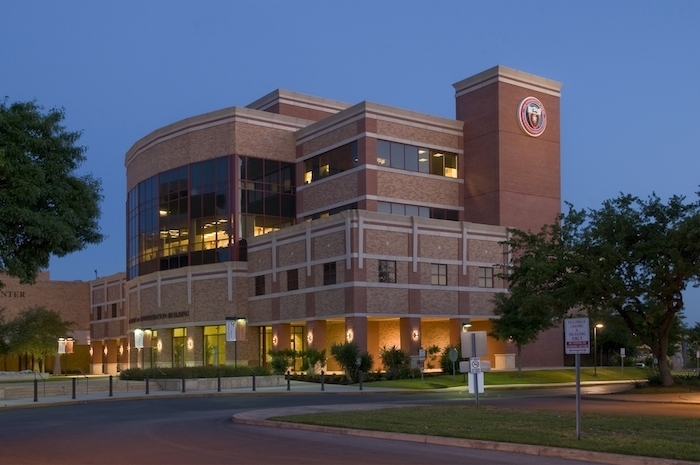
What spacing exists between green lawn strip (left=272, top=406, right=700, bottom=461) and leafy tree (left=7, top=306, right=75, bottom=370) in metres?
53.9

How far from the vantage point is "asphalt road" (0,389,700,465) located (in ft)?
49.1

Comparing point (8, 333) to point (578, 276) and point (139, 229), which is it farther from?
point (578, 276)

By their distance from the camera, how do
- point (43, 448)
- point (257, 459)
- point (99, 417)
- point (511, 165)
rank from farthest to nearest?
point (511, 165)
point (99, 417)
point (43, 448)
point (257, 459)

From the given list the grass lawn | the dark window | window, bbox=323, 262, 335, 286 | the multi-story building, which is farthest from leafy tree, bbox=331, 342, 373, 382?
the dark window

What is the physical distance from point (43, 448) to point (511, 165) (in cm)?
5052

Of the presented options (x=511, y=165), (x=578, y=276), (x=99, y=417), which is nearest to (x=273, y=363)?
(x=511, y=165)

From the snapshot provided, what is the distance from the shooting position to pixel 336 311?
54938 millimetres

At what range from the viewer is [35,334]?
234 ft

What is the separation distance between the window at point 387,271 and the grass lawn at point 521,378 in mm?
6769

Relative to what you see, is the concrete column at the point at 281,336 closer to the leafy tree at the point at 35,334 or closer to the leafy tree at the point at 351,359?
the leafy tree at the point at 351,359

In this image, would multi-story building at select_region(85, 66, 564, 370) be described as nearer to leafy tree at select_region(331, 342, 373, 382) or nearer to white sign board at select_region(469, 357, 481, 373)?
leafy tree at select_region(331, 342, 373, 382)

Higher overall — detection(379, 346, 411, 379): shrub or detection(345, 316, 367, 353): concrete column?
detection(345, 316, 367, 353): concrete column

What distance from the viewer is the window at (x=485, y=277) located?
59969 millimetres

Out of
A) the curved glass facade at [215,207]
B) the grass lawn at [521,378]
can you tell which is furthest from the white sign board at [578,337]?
the curved glass facade at [215,207]
